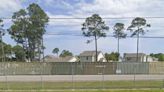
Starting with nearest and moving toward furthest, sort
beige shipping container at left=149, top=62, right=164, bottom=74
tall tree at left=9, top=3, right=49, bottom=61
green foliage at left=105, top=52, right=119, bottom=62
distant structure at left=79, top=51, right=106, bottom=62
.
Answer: beige shipping container at left=149, top=62, right=164, bottom=74 < tall tree at left=9, top=3, right=49, bottom=61 < green foliage at left=105, top=52, right=119, bottom=62 < distant structure at left=79, top=51, right=106, bottom=62

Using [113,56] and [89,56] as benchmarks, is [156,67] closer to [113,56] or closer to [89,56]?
[113,56]

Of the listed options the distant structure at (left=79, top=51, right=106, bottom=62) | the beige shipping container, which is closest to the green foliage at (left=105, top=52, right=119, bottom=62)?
the distant structure at (left=79, top=51, right=106, bottom=62)

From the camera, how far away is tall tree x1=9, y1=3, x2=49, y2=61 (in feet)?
283

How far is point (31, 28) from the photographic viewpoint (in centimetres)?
8825

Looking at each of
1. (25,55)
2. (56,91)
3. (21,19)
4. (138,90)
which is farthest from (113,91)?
(25,55)

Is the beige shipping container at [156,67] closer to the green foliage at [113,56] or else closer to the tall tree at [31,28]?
the tall tree at [31,28]

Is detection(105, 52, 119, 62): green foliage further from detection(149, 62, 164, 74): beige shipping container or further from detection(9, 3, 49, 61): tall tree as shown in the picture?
detection(149, 62, 164, 74): beige shipping container

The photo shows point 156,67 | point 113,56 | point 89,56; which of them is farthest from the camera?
point 89,56

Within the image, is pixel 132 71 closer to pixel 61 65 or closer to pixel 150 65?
pixel 150 65

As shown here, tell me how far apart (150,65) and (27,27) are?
3299 cm

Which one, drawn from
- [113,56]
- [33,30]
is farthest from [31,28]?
[113,56]

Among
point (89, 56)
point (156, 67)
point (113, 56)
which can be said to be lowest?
point (89, 56)

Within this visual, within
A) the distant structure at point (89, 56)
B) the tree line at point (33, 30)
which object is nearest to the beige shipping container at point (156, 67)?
the tree line at point (33, 30)

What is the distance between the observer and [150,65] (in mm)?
67688
